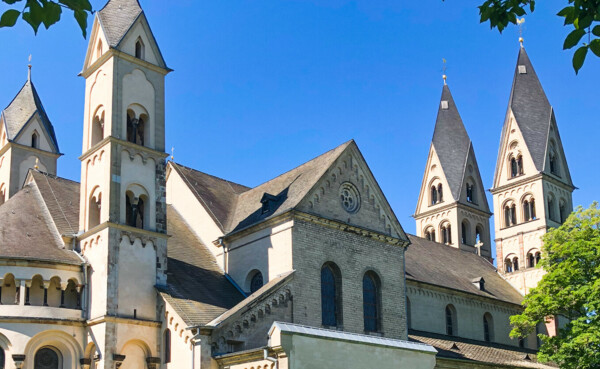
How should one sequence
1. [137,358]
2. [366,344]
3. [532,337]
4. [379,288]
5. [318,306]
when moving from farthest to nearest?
[532,337], [379,288], [318,306], [137,358], [366,344]

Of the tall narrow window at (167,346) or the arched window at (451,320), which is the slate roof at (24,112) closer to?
the tall narrow window at (167,346)

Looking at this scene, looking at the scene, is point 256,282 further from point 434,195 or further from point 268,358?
point 434,195

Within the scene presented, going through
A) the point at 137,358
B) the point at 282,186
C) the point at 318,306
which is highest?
the point at 282,186

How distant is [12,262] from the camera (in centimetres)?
2747

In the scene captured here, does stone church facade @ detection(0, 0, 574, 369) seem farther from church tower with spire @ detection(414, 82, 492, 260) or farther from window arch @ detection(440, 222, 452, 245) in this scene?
church tower with spire @ detection(414, 82, 492, 260)

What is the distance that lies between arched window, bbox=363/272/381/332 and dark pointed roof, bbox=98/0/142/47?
15113mm

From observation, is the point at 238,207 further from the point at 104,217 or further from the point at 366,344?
the point at 366,344

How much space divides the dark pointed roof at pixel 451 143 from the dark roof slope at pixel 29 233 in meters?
37.0

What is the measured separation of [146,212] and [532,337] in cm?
2981

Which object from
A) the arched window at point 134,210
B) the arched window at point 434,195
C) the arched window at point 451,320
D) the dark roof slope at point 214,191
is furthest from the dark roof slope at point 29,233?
the arched window at point 434,195

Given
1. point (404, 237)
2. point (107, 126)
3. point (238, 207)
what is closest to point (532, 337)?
point (404, 237)

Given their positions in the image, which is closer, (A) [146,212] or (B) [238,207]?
(A) [146,212]

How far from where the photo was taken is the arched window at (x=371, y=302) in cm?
3234

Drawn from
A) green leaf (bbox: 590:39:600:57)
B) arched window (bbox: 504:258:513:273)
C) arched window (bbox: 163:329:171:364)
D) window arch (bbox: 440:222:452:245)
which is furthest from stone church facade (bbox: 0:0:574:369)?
window arch (bbox: 440:222:452:245)
